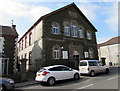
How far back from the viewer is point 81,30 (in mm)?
21734

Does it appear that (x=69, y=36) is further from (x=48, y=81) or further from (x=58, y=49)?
(x=48, y=81)

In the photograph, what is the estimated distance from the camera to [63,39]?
18.5 m

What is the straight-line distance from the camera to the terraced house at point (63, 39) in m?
16.9

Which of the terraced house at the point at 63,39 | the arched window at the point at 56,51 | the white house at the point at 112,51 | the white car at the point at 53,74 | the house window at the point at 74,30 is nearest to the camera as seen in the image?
the white car at the point at 53,74

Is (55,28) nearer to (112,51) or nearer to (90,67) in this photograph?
(90,67)

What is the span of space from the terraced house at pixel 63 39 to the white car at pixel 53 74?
5707 millimetres

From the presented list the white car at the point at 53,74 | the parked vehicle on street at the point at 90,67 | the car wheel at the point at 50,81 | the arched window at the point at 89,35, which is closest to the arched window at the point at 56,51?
the parked vehicle on street at the point at 90,67

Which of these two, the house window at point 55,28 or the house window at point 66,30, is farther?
the house window at point 66,30

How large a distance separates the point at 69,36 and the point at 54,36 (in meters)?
3.04

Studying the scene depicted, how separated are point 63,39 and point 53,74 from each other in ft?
30.7

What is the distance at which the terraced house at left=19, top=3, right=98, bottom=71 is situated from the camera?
1689 cm

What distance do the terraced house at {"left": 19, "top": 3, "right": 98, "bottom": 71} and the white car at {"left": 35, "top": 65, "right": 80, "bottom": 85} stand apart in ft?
18.7

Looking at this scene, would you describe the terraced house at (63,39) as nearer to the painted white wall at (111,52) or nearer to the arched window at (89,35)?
the arched window at (89,35)

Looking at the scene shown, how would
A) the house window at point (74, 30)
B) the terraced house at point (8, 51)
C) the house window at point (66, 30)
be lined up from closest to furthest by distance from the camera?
the terraced house at point (8, 51)
the house window at point (66, 30)
the house window at point (74, 30)
